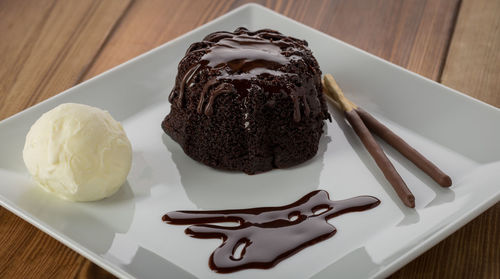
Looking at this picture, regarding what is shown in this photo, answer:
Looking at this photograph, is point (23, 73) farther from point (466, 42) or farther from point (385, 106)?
point (466, 42)

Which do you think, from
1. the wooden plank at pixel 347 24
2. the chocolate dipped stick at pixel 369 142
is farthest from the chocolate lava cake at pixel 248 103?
the wooden plank at pixel 347 24

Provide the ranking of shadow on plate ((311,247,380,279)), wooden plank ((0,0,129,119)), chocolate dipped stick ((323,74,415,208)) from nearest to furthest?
shadow on plate ((311,247,380,279)), chocolate dipped stick ((323,74,415,208)), wooden plank ((0,0,129,119))

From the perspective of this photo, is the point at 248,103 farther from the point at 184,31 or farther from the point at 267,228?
the point at 184,31

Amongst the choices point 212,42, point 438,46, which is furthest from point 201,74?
point 438,46

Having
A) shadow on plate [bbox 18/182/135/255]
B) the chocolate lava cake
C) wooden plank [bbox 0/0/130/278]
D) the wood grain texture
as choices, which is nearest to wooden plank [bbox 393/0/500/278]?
the wood grain texture

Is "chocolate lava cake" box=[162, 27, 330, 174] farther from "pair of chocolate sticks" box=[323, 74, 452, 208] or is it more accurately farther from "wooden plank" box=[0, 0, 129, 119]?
"wooden plank" box=[0, 0, 129, 119]

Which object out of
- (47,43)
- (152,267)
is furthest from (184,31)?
(152,267)
